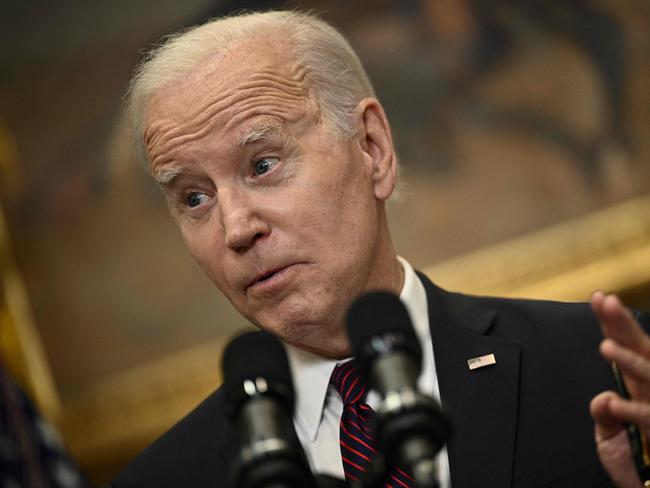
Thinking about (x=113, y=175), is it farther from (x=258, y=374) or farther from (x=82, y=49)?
(x=258, y=374)

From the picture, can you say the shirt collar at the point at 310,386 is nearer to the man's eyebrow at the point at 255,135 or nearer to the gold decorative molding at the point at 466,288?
the man's eyebrow at the point at 255,135

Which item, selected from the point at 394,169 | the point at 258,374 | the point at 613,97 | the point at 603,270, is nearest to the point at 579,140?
the point at 613,97

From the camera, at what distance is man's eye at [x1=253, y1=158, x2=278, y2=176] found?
276 centimetres

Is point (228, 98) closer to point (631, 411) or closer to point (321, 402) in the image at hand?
point (321, 402)

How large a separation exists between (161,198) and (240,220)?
12.7 ft

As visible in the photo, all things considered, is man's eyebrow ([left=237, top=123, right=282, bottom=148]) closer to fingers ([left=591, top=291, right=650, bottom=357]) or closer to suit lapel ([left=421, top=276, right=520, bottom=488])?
suit lapel ([left=421, top=276, right=520, bottom=488])

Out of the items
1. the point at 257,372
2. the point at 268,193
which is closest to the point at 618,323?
the point at 257,372

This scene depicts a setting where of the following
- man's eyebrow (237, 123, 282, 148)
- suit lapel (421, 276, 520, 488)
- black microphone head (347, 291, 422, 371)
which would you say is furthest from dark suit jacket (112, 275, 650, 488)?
black microphone head (347, 291, 422, 371)

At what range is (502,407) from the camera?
2.79 metres

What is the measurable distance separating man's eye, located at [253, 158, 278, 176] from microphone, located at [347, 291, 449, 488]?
2.94ft

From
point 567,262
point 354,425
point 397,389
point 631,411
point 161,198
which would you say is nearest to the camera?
point 397,389

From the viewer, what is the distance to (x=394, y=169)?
3102 millimetres

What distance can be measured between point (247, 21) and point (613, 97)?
3.92 m

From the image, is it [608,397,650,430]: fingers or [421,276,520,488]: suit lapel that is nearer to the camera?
[608,397,650,430]: fingers
